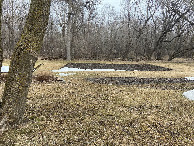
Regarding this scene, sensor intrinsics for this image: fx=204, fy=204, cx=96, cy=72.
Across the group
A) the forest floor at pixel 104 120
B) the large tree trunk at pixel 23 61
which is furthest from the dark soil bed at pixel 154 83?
the large tree trunk at pixel 23 61

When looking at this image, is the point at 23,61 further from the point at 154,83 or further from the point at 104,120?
the point at 154,83

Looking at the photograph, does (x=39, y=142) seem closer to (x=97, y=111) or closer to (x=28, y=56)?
(x=28, y=56)

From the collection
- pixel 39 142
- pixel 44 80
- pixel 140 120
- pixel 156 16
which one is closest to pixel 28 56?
pixel 39 142

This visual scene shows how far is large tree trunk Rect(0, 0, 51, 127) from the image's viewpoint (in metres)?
3.42

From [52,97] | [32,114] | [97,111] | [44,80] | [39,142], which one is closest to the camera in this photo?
[39,142]

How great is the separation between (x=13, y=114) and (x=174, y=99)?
4.37m

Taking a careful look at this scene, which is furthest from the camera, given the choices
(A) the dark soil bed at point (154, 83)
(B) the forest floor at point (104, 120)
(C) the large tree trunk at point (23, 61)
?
(A) the dark soil bed at point (154, 83)

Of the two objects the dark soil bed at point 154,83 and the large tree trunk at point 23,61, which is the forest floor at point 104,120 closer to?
the large tree trunk at point 23,61

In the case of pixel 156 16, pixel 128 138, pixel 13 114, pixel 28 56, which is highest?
pixel 156 16

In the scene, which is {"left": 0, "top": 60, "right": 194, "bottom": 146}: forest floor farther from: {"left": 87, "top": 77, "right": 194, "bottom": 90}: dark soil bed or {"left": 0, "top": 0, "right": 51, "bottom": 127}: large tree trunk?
{"left": 87, "top": 77, "right": 194, "bottom": 90}: dark soil bed

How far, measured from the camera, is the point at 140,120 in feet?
13.5

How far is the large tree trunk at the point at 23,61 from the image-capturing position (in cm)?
342

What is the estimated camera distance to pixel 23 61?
3422 mm

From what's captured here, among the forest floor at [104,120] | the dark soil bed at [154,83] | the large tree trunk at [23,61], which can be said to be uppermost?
the large tree trunk at [23,61]
